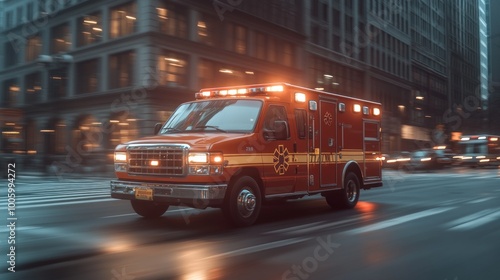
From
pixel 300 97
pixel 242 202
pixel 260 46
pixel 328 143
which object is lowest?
pixel 242 202

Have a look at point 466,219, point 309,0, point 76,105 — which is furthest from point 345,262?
point 309,0

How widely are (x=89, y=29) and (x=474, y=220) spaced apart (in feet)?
109

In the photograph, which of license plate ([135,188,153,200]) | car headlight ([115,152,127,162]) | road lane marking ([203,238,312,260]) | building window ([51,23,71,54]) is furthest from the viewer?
building window ([51,23,71,54])

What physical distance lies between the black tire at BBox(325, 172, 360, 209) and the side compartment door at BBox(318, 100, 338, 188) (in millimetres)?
523

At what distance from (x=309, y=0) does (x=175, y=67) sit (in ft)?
Answer: 68.1

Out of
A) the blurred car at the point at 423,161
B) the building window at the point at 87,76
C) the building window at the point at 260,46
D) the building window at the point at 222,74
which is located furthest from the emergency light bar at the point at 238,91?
the building window at the point at 260,46

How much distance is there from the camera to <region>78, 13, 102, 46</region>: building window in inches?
1435

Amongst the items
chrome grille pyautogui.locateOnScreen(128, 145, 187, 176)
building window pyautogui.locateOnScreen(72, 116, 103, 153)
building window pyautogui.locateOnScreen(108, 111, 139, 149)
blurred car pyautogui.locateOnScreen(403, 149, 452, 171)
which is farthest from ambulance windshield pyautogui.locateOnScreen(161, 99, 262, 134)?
blurred car pyautogui.locateOnScreen(403, 149, 452, 171)

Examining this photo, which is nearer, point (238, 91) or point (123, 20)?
point (238, 91)

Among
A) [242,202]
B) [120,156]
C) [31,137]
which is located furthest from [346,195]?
[31,137]

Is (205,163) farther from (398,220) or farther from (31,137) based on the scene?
(31,137)

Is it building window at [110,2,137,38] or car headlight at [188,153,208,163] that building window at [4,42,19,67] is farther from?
car headlight at [188,153,208,163]

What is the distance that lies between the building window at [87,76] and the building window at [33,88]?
22.5ft

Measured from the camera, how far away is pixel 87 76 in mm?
37344
